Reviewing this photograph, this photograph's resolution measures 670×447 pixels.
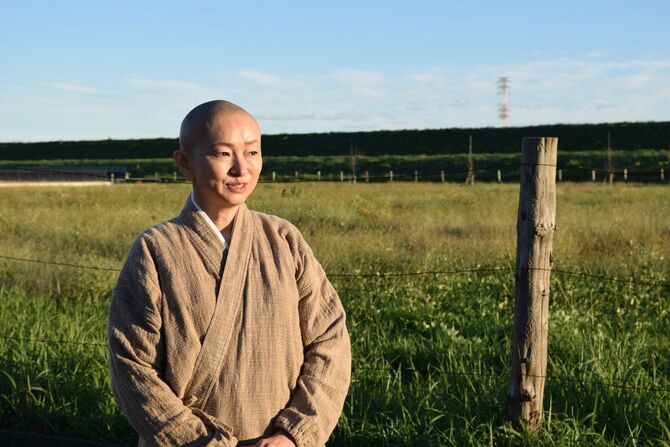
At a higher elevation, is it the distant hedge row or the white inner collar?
the distant hedge row

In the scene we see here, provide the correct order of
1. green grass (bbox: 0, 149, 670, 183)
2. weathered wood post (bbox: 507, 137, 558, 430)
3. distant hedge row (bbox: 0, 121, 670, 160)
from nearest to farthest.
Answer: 1. weathered wood post (bbox: 507, 137, 558, 430)
2. green grass (bbox: 0, 149, 670, 183)
3. distant hedge row (bbox: 0, 121, 670, 160)

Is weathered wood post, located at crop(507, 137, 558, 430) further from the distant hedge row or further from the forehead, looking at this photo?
the distant hedge row

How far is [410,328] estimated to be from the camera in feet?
19.2

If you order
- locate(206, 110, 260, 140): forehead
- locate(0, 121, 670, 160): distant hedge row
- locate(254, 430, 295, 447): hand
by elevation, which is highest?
locate(0, 121, 670, 160): distant hedge row

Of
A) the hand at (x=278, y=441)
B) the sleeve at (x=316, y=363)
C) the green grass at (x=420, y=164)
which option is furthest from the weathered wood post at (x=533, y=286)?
the green grass at (x=420, y=164)

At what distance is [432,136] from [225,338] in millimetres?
72242

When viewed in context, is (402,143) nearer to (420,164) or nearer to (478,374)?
(420,164)

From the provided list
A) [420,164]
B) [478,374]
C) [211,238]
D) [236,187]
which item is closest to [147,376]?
[211,238]

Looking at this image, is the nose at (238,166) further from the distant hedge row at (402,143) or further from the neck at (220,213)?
the distant hedge row at (402,143)

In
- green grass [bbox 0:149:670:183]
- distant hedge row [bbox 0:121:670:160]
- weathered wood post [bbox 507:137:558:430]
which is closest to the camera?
weathered wood post [bbox 507:137:558:430]

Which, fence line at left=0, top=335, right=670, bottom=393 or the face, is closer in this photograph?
the face

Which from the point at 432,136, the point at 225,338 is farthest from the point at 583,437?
the point at 432,136

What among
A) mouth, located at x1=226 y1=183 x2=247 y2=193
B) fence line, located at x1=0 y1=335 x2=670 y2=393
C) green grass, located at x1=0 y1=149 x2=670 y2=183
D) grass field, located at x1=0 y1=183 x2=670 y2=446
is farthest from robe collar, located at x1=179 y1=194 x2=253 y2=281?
green grass, located at x1=0 y1=149 x2=670 y2=183

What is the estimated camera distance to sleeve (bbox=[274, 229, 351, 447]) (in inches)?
84.3
